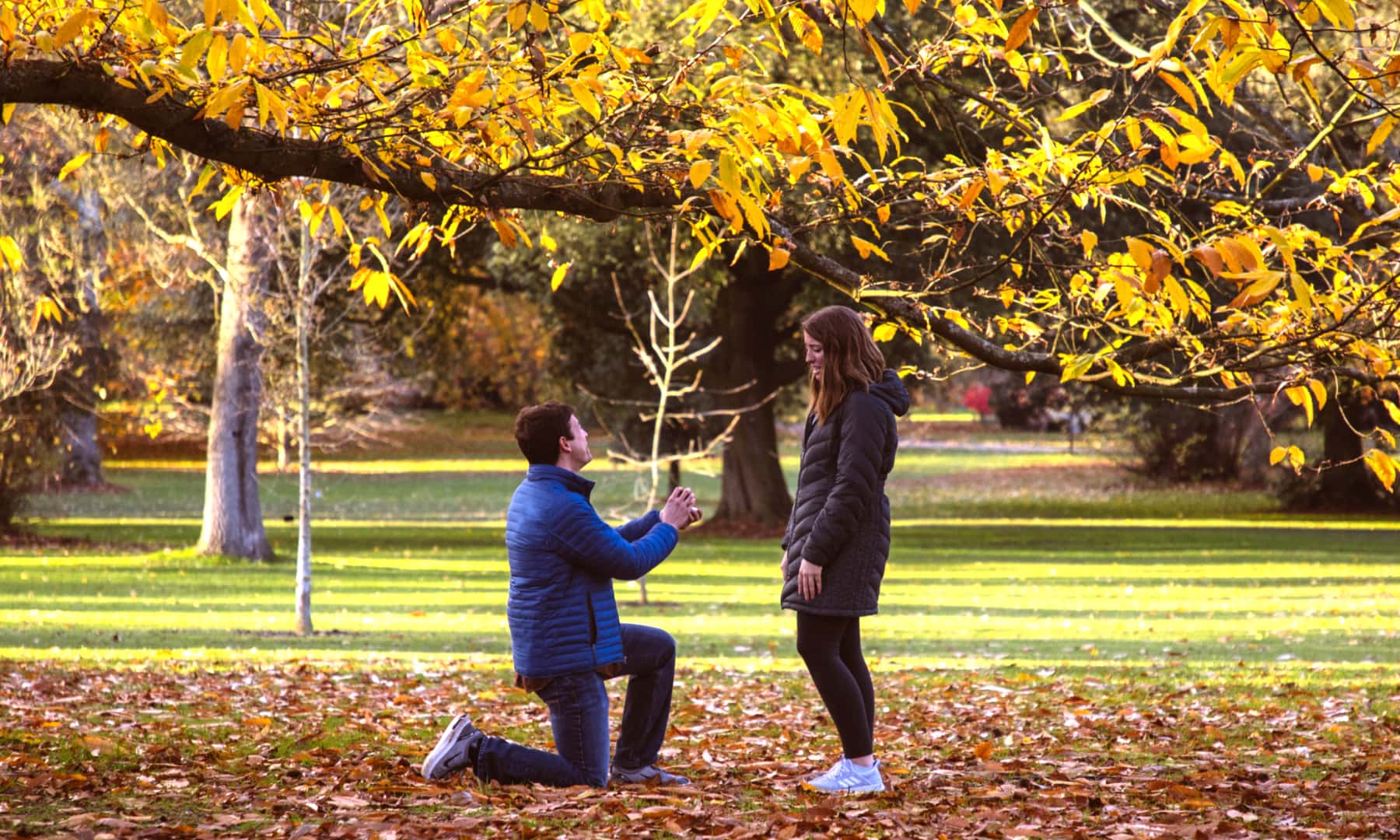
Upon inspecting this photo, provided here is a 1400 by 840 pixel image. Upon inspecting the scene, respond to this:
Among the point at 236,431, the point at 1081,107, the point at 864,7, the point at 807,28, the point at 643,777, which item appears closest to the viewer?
the point at 864,7

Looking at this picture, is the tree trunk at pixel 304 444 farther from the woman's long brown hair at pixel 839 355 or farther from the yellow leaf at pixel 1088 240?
the yellow leaf at pixel 1088 240

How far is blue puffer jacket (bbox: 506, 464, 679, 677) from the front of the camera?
5.51m

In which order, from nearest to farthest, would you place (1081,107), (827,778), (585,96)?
(585,96) → (1081,107) → (827,778)

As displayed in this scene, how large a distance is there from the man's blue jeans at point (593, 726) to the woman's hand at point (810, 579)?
1.83 feet

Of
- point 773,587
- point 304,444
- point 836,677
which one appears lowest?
point 773,587

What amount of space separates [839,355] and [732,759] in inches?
82.2

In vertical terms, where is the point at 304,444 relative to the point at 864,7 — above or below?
below

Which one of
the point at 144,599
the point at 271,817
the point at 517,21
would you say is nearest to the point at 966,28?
the point at 517,21

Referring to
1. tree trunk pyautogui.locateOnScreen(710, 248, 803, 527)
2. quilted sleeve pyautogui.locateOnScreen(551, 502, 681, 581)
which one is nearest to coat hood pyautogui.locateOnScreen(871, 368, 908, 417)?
quilted sleeve pyautogui.locateOnScreen(551, 502, 681, 581)

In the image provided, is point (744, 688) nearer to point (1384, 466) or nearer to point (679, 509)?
point (679, 509)

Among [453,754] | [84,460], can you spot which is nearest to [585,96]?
[453,754]

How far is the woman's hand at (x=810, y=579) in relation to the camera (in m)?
5.53

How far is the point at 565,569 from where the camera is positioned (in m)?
5.56

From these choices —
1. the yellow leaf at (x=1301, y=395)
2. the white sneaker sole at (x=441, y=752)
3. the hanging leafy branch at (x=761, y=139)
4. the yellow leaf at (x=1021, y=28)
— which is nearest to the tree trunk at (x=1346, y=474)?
the hanging leafy branch at (x=761, y=139)
